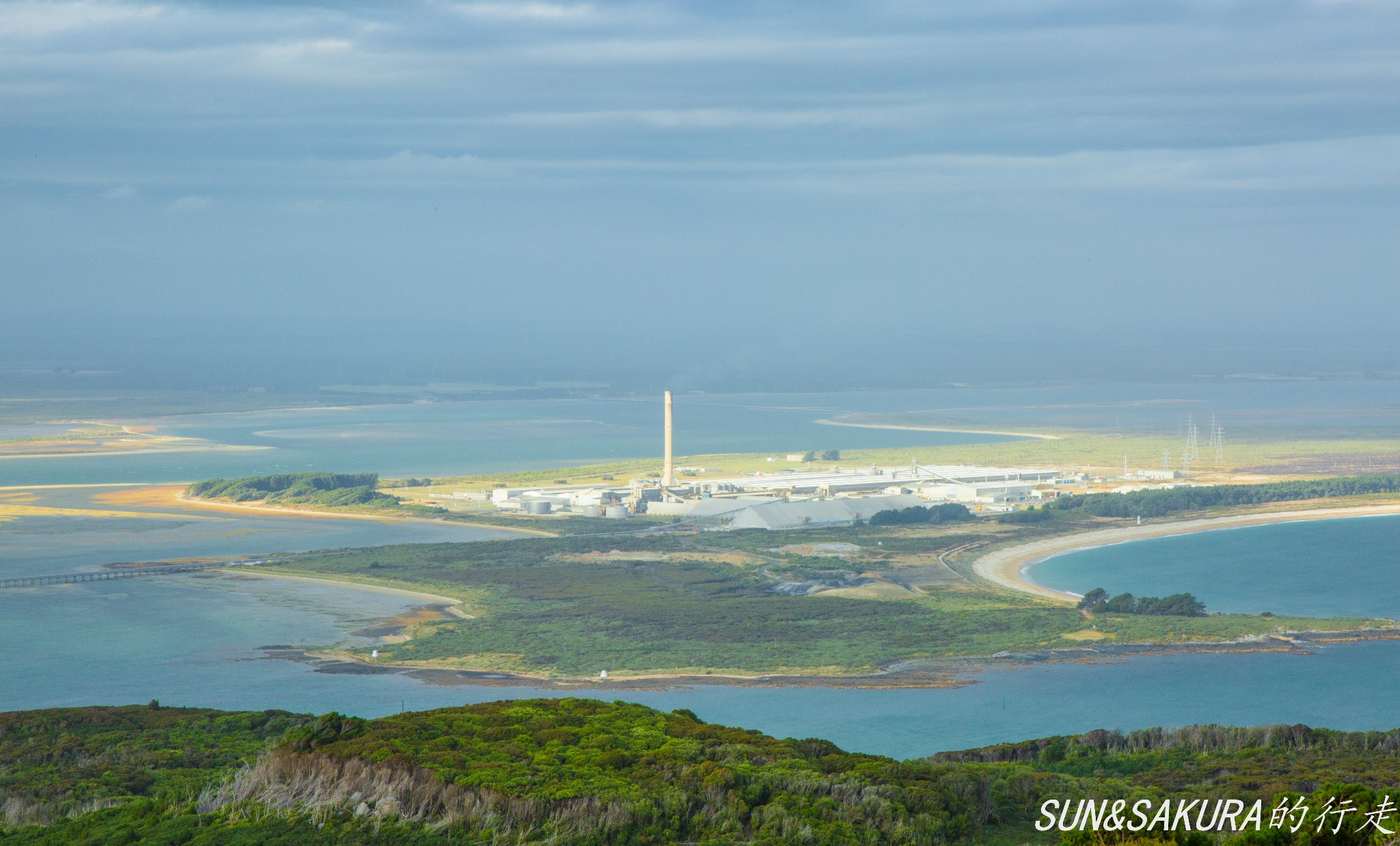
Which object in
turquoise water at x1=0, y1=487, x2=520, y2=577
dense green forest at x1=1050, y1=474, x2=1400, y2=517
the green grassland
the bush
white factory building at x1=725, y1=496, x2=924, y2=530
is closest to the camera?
turquoise water at x1=0, y1=487, x2=520, y2=577

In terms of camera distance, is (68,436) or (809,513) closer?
(809,513)

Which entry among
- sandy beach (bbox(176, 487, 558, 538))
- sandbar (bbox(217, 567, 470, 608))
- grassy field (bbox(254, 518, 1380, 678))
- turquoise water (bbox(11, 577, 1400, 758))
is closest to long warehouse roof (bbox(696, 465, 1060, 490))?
sandy beach (bbox(176, 487, 558, 538))

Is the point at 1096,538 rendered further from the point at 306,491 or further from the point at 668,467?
the point at 306,491

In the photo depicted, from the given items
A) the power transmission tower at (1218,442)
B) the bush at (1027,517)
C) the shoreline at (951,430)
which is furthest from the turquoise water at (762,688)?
the shoreline at (951,430)

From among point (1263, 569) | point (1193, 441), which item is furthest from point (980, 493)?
A: point (1193, 441)

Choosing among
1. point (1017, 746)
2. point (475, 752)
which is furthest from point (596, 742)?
point (1017, 746)

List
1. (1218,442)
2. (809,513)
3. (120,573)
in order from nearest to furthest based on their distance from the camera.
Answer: (120,573), (809,513), (1218,442)

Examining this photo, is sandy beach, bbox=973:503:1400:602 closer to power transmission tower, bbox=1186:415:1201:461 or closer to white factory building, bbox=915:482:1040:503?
white factory building, bbox=915:482:1040:503
